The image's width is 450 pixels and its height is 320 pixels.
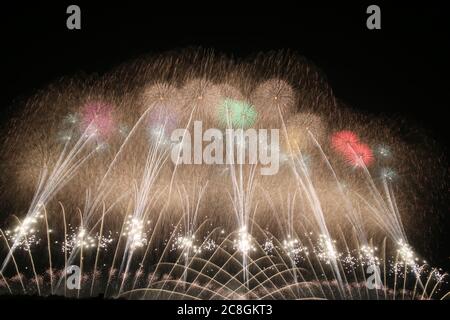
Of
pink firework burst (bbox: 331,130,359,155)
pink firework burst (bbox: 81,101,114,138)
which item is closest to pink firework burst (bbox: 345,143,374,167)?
pink firework burst (bbox: 331,130,359,155)

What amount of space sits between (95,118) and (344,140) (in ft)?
42.1

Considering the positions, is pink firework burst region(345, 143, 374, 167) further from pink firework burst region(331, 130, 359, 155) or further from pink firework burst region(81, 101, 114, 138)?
Result: pink firework burst region(81, 101, 114, 138)

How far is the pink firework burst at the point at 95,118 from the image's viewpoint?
19344 mm

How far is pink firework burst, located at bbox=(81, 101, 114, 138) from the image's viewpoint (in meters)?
19.3

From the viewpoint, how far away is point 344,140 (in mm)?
21078

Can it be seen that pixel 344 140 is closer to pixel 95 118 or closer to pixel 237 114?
pixel 237 114

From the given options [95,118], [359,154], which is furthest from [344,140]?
[95,118]

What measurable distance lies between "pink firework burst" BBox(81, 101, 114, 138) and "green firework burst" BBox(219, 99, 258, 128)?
5.59m

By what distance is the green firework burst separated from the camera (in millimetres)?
18973

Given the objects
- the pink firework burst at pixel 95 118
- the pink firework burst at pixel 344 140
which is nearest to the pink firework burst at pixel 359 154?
the pink firework burst at pixel 344 140
